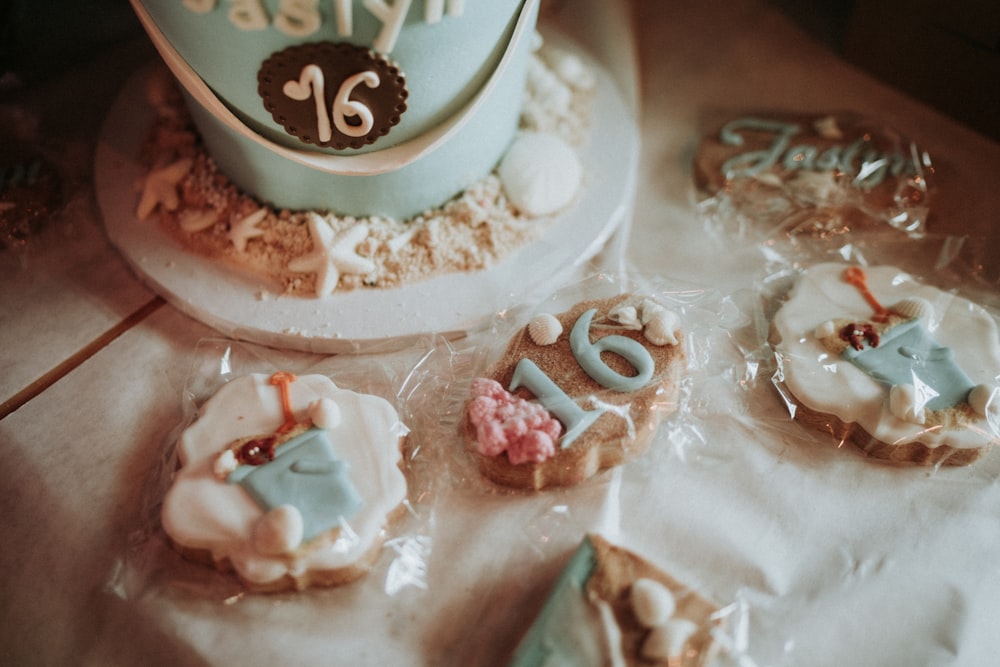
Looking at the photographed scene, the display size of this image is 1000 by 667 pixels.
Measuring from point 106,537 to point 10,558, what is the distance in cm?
10

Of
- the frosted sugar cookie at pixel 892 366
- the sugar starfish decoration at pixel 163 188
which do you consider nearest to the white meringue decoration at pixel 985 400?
the frosted sugar cookie at pixel 892 366

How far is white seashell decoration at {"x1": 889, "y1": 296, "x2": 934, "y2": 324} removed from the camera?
939 millimetres

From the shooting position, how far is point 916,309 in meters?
0.94

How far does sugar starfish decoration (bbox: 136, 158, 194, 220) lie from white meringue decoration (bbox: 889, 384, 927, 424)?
2.91ft

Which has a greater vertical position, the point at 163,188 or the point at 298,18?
the point at 298,18

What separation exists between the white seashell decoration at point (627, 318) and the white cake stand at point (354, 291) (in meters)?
0.13

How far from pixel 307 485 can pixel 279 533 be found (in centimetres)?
6

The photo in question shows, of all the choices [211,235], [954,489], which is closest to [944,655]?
[954,489]

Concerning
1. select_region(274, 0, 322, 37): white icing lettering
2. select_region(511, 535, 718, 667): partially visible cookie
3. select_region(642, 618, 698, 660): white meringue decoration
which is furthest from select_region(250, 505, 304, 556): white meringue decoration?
select_region(274, 0, 322, 37): white icing lettering

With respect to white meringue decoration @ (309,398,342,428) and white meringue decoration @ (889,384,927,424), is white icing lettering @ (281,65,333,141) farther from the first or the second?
white meringue decoration @ (889,384,927,424)

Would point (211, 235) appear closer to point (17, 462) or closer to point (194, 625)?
point (17, 462)

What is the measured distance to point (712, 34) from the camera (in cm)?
138

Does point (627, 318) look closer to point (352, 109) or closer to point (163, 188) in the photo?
point (352, 109)

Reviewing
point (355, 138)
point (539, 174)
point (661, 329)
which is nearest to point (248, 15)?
point (355, 138)
